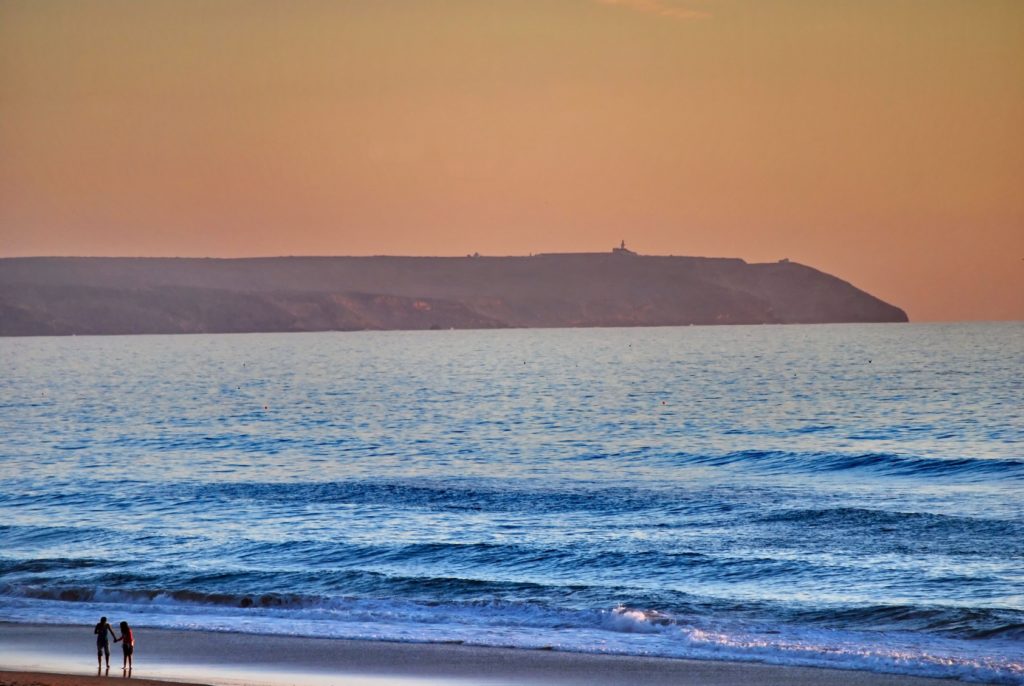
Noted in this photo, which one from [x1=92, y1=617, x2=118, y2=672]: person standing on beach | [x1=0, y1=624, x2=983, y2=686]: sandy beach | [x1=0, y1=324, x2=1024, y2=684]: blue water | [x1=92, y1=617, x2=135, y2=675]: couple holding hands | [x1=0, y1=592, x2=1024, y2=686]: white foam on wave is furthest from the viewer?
[x1=0, y1=324, x2=1024, y2=684]: blue water

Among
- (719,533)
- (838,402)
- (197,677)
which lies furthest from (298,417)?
(197,677)

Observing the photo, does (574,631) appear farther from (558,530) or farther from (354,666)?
(558,530)

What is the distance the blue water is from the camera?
2538 centimetres

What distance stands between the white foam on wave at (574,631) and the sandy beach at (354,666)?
612 mm

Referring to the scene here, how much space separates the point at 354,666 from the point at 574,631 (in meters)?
5.02

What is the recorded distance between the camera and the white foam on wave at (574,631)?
22016 mm

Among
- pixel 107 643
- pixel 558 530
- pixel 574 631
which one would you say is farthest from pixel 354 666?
pixel 558 530

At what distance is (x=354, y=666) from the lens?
22641 mm

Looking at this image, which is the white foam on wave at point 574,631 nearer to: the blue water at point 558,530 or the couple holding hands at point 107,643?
the blue water at point 558,530

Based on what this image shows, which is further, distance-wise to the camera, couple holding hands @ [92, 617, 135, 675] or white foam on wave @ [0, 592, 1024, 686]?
couple holding hands @ [92, 617, 135, 675]

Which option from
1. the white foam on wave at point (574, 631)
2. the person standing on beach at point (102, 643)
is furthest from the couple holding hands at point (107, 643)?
the white foam on wave at point (574, 631)

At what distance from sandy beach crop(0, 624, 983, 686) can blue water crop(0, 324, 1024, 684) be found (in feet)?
2.76

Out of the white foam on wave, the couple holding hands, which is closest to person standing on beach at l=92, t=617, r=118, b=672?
the couple holding hands

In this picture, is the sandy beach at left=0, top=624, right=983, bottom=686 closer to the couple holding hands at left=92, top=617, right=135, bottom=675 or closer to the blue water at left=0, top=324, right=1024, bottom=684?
the couple holding hands at left=92, top=617, right=135, bottom=675
